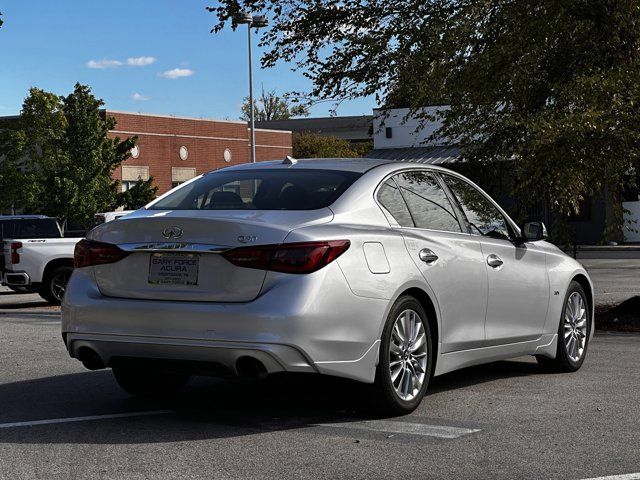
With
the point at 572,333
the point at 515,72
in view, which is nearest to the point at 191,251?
the point at 572,333

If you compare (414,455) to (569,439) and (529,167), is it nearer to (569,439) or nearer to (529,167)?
(569,439)

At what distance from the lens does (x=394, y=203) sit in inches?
299

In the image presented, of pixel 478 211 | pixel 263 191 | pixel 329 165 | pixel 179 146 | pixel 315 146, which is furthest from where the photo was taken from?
pixel 315 146

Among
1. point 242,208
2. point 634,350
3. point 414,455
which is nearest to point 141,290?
point 242,208

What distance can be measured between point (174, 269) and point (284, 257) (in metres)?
0.72

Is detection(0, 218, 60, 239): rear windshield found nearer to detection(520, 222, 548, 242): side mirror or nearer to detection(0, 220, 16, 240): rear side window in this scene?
detection(0, 220, 16, 240): rear side window

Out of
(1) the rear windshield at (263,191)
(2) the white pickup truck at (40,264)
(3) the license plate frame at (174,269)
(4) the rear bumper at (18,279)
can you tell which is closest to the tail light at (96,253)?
(3) the license plate frame at (174,269)

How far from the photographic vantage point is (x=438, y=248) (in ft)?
25.2

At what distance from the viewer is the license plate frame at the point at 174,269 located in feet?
22.0

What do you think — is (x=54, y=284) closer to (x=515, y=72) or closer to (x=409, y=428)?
(x=515, y=72)

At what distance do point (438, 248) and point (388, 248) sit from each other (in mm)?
665

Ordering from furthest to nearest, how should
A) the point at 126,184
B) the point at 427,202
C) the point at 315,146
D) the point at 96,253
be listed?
the point at 315,146 → the point at 126,184 → the point at 427,202 → the point at 96,253

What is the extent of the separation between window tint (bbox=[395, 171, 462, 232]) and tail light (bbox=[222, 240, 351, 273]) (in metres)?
1.32

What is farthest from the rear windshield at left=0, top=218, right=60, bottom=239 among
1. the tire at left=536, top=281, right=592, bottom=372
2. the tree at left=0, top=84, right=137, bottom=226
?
the tree at left=0, top=84, right=137, bottom=226
